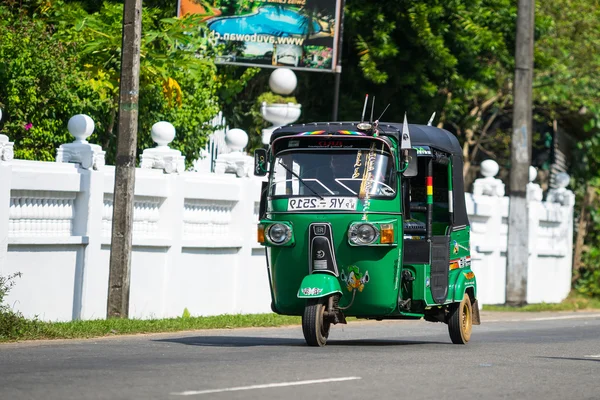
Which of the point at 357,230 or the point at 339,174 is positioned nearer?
the point at 357,230

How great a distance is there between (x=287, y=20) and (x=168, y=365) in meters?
14.2

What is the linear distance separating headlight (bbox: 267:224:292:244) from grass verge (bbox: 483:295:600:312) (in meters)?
12.2

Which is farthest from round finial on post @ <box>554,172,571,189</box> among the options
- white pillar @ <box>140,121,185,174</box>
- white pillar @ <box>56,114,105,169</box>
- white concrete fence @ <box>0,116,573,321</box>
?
white pillar @ <box>56,114,105,169</box>

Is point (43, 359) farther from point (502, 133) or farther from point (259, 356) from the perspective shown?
point (502, 133)

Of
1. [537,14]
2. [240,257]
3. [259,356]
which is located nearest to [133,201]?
[240,257]

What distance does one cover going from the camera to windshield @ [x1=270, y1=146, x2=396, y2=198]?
45.2ft

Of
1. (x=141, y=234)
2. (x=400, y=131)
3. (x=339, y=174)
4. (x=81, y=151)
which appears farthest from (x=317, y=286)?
(x=141, y=234)

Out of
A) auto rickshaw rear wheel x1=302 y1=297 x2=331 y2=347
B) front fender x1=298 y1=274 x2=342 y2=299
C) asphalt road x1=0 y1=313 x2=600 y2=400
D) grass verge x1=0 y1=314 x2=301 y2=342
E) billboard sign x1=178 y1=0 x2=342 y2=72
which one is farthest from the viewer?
billboard sign x1=178 y1=0 x2=342 y2=72

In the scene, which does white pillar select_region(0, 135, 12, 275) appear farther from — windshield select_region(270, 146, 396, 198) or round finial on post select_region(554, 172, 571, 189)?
round finial on post select_region(554, 172, 571, 189)

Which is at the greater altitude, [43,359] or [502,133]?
[502,133]

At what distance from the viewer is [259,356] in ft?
41.1

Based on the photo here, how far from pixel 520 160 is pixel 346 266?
12.5 m

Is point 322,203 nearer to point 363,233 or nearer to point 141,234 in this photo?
point 363,233

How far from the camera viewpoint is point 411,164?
13.9m
